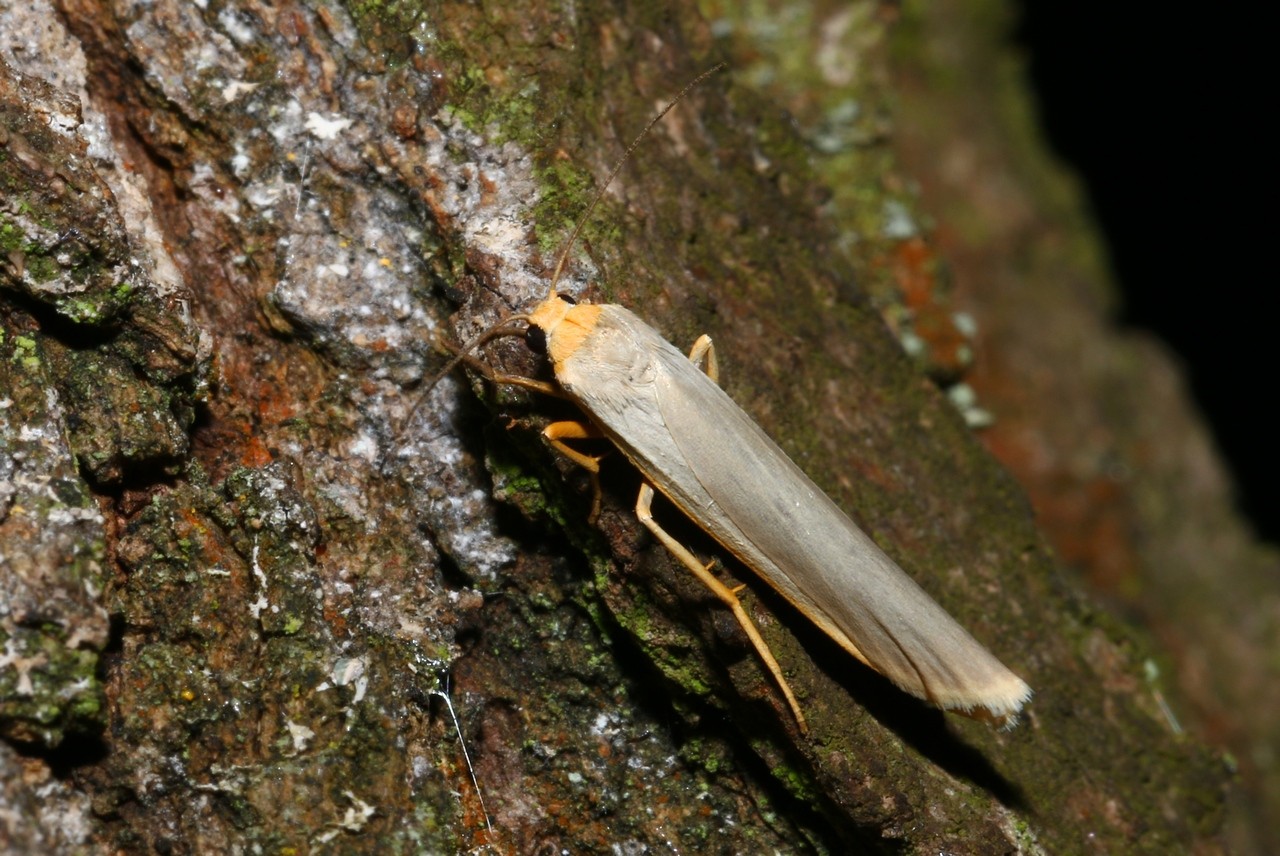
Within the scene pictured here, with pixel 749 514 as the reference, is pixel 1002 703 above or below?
below

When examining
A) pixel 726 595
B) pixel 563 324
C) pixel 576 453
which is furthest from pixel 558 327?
pixel 726 595

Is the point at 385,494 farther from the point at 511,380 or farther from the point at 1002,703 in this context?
the point at 1002,703

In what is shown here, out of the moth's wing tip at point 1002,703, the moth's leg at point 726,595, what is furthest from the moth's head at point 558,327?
Answer: the moth's wing tip at point 1002,703

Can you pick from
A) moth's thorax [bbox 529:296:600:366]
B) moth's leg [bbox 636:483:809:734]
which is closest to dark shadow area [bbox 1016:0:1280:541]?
moth's leg [bbox 636:483:809:734]

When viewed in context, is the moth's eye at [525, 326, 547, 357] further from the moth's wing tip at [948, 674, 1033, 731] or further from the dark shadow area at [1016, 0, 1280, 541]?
the dark shadow area at [1016, 0, 1280, 541]

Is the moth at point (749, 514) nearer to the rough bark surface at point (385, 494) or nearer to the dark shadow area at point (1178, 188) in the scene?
the rough bark surface at point (385, 494)

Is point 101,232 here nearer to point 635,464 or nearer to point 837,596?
point 635,464

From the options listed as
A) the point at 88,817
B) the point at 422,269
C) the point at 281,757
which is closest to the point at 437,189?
the point at 422,269
